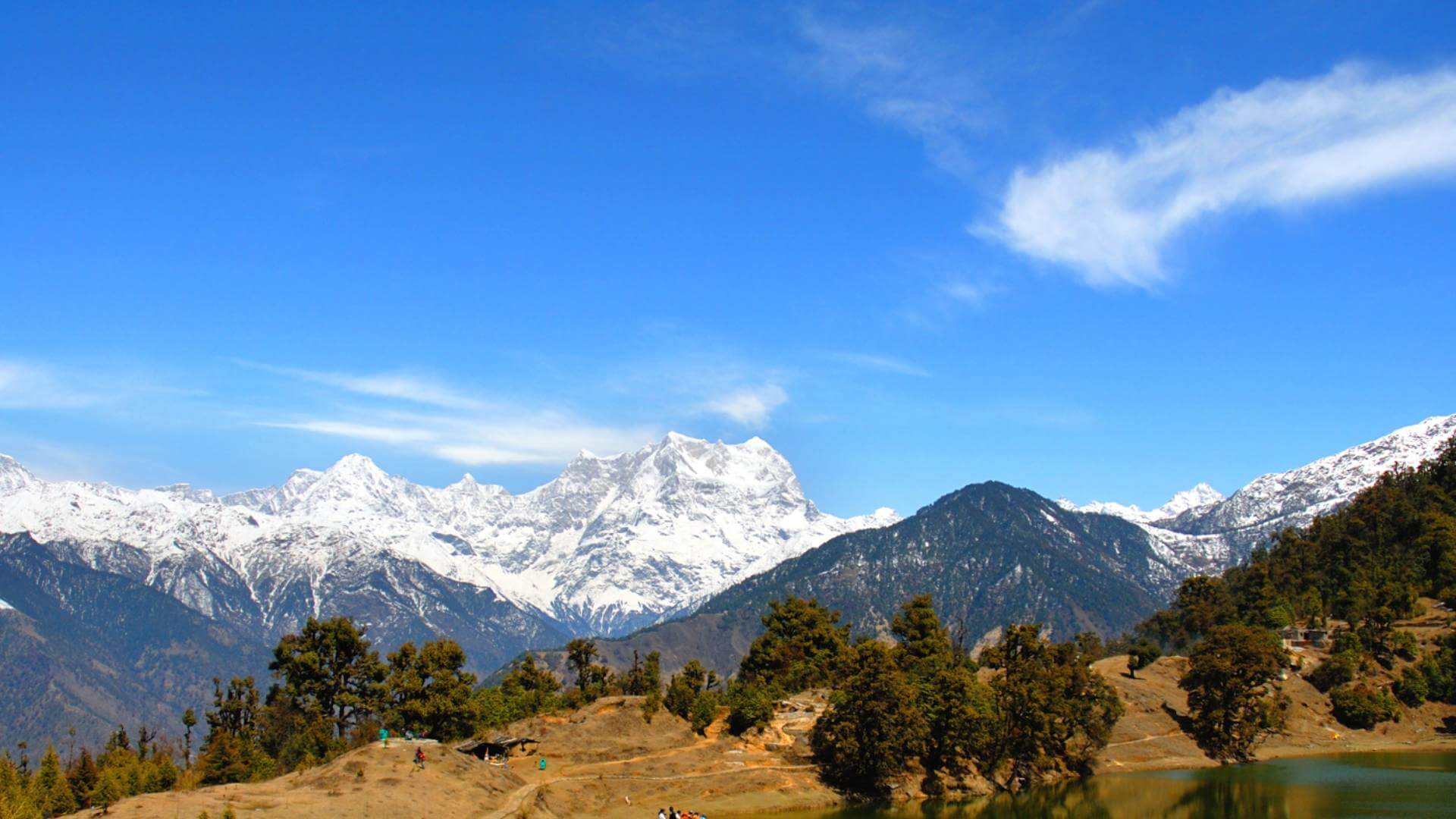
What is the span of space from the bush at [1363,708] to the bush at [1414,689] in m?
2.46

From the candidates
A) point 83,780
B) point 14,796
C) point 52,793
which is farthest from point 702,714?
point 14,796

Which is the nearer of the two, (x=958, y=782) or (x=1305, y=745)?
(x=958, y=782)

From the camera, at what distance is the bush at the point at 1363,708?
194625 millimetres

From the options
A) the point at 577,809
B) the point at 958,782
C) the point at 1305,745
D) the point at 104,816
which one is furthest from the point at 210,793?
the point at 1305,745

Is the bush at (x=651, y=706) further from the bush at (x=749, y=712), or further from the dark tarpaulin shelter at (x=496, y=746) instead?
the dark tarpaulin shelter at (x=496, y=746)

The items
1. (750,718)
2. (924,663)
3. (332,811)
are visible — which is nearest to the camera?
(332,811)

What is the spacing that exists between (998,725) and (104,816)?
4258 inches

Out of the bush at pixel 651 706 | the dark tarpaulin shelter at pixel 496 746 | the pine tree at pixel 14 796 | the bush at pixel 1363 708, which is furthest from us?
the bush at pixel 1363 708

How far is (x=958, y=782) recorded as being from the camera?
514 ft

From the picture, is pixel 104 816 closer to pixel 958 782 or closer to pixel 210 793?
pixel 210 793

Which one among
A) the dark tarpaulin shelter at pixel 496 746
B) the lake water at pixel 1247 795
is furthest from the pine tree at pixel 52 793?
Result: the lake water at pixel 1247 795

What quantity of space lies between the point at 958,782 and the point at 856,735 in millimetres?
19011

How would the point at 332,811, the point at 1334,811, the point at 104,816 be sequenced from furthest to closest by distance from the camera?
the point at 1334,811 → the point at 332,811 → the point at 104,816

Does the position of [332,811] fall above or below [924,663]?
below
